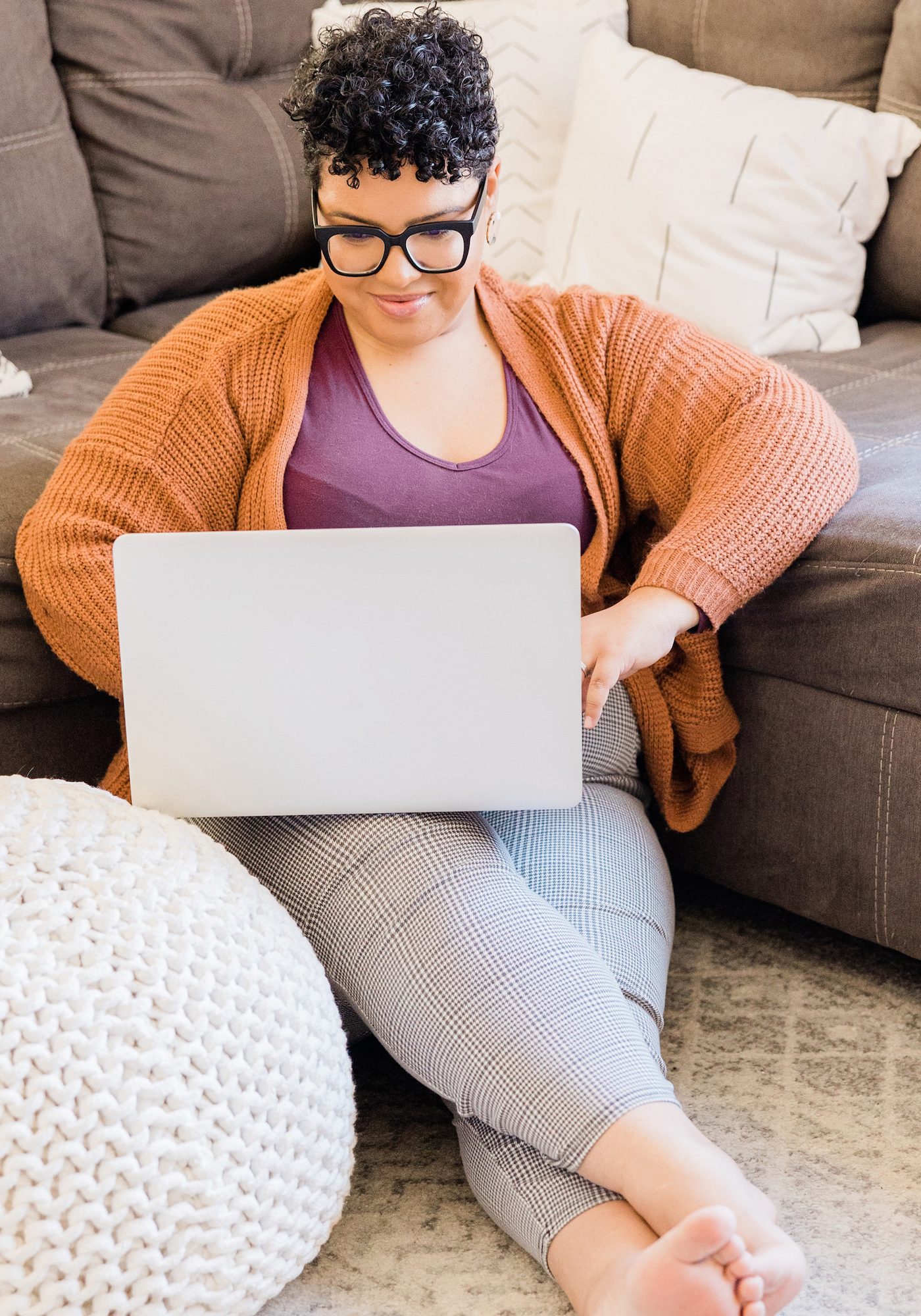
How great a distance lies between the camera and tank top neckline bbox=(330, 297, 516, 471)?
3.70 ft

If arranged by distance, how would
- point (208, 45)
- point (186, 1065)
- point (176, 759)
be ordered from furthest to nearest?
point (208, 45), point (176, 759), point (186, 1065)

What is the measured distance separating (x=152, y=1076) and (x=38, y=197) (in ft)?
4.05

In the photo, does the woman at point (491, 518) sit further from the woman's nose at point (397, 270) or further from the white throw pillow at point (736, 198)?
the white throw pillow at point (736, 198)

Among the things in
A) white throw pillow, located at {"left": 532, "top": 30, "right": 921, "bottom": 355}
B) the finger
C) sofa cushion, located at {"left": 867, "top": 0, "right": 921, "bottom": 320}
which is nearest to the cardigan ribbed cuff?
the finger

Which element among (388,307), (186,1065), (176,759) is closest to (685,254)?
(388,307)

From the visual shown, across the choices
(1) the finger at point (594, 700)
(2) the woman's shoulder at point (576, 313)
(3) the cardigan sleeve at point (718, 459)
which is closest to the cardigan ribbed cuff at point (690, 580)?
(3) the cardigan sleeve at point (718, 459)

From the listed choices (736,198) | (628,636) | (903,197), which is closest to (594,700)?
(628,636)

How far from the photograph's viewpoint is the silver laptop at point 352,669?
2.92ft

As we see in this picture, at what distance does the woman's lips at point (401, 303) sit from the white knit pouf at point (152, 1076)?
433mm

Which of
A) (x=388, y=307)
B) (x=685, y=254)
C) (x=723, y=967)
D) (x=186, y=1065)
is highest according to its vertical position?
(x=388, y=307)

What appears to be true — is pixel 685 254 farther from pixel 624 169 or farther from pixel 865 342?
pixel 865 342

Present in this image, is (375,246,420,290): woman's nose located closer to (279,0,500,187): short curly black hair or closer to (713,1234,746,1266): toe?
(279,0,500,187): short curly black hair

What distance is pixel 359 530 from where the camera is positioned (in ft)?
2.90

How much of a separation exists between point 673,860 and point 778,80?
3.30 feet
